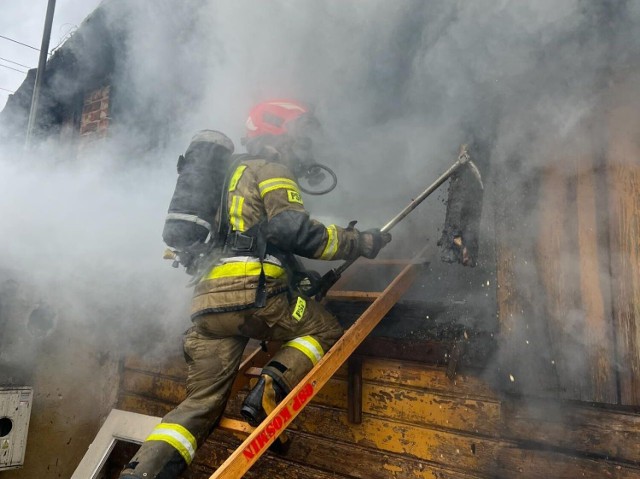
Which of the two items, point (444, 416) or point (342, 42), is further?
point (342, 42)

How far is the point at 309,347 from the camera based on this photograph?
93.0 inches

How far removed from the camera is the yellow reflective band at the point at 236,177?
7.89ft

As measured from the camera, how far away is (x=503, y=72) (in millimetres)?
2754

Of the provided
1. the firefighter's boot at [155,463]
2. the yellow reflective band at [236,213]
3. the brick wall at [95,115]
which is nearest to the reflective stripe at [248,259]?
the yellow reflective band at [236,213]

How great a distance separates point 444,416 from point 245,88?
3.02 meters

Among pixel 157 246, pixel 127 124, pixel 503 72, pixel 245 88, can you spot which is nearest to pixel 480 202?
pixel 503 72

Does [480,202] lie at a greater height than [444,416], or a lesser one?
greater

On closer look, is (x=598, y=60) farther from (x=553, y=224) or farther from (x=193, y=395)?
(x=193, y=395)

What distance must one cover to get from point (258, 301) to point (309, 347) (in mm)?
351

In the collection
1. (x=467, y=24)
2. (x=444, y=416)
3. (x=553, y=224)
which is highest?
(x=467, y=24)

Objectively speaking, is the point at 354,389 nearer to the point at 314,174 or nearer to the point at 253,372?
the point at 253,372

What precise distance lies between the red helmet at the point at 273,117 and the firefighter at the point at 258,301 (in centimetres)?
24

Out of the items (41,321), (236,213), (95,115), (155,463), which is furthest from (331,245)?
(95,115)

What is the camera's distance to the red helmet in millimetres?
2680
